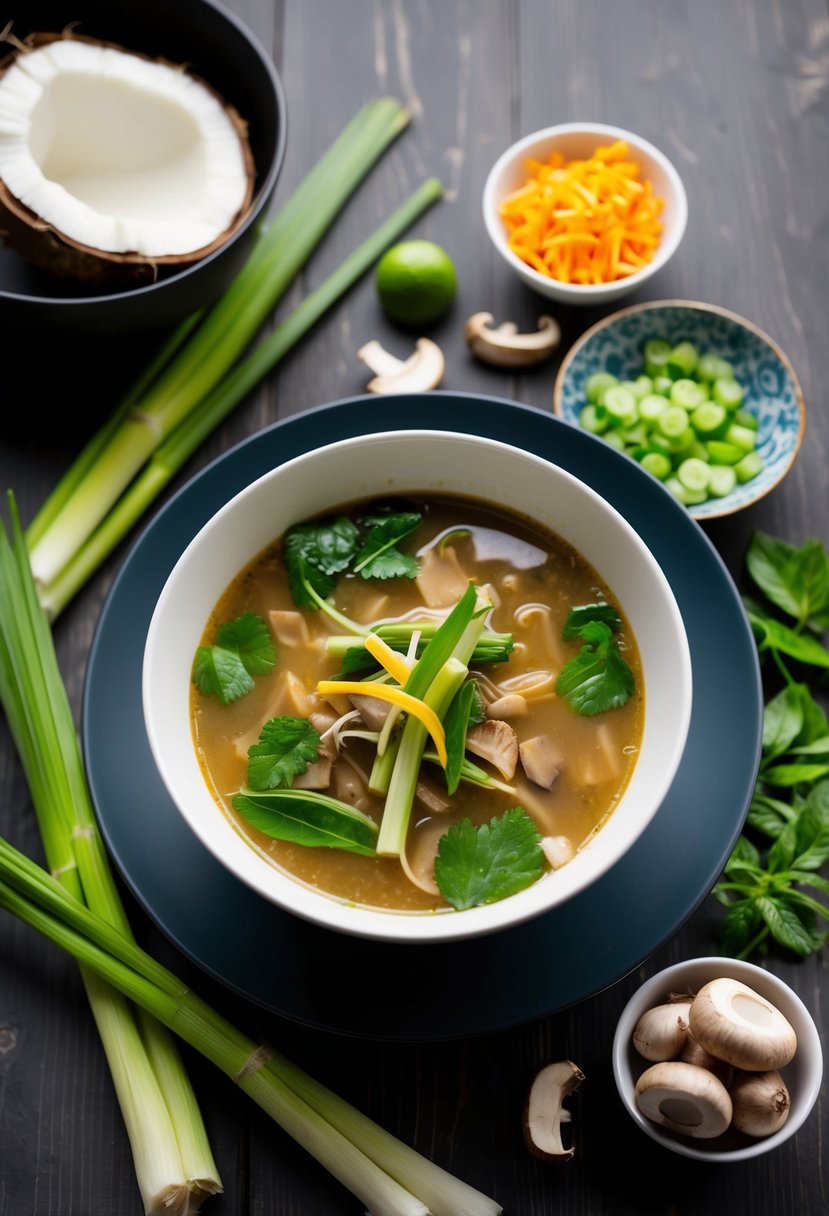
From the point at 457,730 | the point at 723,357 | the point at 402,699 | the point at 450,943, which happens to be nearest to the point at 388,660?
the point at 402,699

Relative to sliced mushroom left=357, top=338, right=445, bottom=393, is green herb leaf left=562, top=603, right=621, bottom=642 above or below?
below

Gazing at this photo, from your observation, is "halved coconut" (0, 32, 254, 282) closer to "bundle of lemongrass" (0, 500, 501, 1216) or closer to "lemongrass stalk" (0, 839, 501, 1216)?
"bundle of lemongrass" (0, 500, 501, 1216)

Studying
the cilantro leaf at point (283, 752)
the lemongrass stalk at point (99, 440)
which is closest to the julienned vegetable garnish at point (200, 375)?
the lemongrass stalk at point (99, 440)

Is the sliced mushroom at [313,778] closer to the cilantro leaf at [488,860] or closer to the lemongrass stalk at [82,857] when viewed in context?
the cilantro leaf at [488,860]

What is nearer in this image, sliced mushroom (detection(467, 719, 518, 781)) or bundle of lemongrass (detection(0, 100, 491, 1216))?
sliced mushroom (detection(467, 719, 518, 781))

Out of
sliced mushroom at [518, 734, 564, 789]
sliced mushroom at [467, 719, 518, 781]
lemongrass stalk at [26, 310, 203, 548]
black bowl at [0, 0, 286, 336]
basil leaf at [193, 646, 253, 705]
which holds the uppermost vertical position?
black bowl at [0, 0, 286, 336]

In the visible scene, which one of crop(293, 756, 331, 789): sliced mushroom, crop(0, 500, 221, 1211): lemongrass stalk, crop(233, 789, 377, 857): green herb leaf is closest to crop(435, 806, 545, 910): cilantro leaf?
crop(233, 789, 377, 857): green herb leaf
